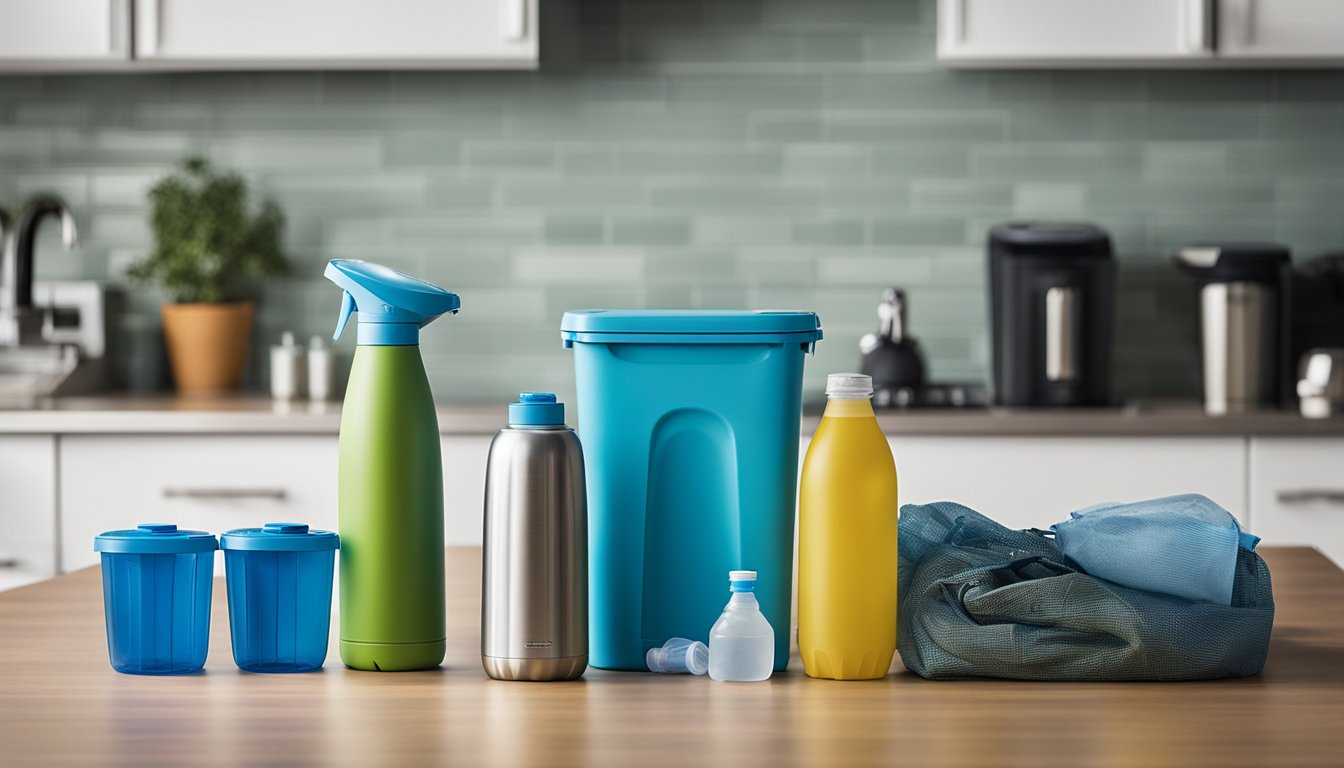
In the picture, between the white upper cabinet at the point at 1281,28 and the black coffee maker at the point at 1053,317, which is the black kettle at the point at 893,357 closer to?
the black coffee maker at the point at 1053,317

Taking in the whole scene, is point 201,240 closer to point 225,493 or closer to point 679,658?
point 225,493

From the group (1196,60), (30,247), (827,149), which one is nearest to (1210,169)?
(1196,60)

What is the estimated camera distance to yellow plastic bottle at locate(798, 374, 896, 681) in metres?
1.00

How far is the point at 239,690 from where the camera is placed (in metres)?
0.99

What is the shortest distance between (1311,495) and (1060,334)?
57cm

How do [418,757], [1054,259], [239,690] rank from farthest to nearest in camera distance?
[1054,259] → [239,690] → [418,757]

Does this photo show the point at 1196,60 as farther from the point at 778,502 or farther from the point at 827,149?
the point at 778,502

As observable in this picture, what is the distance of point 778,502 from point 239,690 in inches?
16.2

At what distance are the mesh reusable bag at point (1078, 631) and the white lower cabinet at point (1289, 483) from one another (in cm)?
176

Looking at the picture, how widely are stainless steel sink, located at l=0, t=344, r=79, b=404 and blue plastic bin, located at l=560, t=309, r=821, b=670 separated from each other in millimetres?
2266

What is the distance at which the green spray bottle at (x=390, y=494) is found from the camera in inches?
40.2

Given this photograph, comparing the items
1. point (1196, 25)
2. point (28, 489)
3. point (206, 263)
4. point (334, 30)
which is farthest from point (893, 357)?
point (28, 489)

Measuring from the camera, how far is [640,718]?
35.9 inches


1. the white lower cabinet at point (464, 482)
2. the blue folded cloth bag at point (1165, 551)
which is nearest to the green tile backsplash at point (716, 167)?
the white lower cabinet at point (464, 482)
